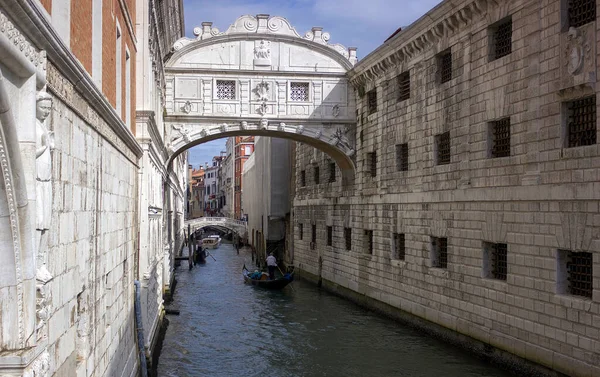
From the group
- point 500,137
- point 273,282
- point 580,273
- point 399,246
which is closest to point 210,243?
point 273,282

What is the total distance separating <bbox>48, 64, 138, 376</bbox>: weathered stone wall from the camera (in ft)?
14.0

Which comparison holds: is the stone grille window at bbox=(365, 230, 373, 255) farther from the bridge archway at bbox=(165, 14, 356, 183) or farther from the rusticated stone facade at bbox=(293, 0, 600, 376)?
the bridge archway at bbox=(165, 14, 356, 183)

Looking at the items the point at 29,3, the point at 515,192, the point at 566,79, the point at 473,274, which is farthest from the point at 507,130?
the point at 29,3

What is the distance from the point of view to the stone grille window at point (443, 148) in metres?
13.5

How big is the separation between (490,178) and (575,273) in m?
2.60

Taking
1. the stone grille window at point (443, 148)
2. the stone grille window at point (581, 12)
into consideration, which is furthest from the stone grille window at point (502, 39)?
the stone grille window at point (443, 148)

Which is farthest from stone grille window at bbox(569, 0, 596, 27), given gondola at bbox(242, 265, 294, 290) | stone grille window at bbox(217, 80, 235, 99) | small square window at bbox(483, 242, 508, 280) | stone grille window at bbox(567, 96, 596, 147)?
gondola at bbox(242, 265, 294, 290)

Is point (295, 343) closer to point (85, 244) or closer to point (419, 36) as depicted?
point (419, 36)

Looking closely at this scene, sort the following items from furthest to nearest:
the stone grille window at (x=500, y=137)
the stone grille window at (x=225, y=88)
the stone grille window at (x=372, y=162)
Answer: the stone grille window at (x=225, y=88), the stone grille window at (x=372, y=162), the stone grille window at (x=500, y=137)

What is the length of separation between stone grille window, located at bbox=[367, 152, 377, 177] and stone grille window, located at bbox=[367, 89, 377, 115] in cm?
118

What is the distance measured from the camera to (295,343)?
14.2 metres

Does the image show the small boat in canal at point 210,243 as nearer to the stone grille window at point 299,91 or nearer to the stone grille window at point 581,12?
the stone grille window at point 299,91

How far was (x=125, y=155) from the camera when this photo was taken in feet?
28.3

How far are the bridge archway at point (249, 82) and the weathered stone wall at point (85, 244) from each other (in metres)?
10.3
